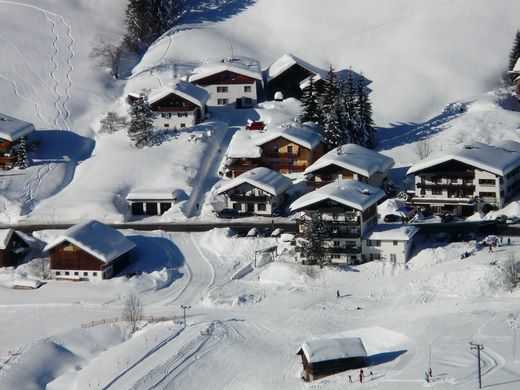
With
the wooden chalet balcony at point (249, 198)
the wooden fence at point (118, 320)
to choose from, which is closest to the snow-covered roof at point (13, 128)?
the wooden chalet balcony at point (249, 198)

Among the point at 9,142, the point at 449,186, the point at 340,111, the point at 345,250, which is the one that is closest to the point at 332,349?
the point at 345,250

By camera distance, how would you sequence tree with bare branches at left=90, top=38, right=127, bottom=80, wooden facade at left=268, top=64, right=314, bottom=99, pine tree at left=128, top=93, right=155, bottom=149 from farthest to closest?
tree with bare branches at left=90, top=38, right=127, bottom=80 < wooden facade at left=268, top=64, right=314, bottom=99 < pine tree at left=128, top=93, right=155, bottom=149

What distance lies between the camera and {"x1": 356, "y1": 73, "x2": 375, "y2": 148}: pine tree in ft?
271

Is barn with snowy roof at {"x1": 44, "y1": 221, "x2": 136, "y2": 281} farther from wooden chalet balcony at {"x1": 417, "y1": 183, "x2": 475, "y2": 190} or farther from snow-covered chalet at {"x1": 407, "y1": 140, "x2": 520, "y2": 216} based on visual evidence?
wooden chalet balcony at {"x1": 417, "y1": 183, "x2": 475, "y2": 190}

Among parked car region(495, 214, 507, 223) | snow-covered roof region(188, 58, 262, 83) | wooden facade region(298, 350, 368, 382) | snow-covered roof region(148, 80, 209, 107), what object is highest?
snow-covered roof region(188, 58, 262, 83)

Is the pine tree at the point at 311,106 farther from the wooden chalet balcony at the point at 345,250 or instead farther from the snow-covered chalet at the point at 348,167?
the wooden chalet balcony at the point at 345,250

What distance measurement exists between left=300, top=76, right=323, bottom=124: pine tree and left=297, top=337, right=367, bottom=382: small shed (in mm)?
32882

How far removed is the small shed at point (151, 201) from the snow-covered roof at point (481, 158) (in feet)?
52.5

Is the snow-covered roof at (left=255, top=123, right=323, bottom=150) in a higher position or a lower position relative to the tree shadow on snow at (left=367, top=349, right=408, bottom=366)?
higher

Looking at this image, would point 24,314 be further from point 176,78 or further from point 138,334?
point 176,78

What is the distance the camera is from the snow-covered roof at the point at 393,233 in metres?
66.3

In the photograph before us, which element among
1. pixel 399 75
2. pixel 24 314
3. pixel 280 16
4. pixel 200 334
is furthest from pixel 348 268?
pixel 280 16

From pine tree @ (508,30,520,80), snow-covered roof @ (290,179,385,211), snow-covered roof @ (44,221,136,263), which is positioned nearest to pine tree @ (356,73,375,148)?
snow-covered roof @ (290,179,385,211)

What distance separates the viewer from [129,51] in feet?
330
